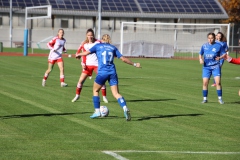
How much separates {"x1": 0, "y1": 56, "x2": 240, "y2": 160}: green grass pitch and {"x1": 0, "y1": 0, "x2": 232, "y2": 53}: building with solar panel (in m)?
49.2

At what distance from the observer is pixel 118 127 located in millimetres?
12406

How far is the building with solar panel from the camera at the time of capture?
228 ft

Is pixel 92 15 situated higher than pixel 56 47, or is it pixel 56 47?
pixel 92 15

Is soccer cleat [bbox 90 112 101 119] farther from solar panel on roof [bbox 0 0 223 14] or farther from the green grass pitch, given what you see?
solar panel on roof [bbox 0 0 223 14]

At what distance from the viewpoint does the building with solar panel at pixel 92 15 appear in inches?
2731

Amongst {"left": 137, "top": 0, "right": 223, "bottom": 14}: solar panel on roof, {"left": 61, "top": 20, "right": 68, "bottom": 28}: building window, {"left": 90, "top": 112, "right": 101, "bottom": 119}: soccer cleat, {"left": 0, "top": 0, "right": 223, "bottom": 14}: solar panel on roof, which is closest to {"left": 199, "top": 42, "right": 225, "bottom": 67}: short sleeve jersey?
{"left": 90, "top": 112, "right": 101, "bottom": 119}: soccer cleat

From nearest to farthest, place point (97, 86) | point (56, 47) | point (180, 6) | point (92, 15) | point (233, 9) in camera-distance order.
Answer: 1. point (97, 86)
2. point (56, 47)
3. point (92, 15)
4. point (180, 6)
5. point (233, 9)

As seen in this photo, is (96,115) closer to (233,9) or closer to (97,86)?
A: (97,86)

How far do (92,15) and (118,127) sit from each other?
191 ft

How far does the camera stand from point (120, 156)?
9406 mm

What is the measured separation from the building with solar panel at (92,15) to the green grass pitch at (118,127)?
1937 inches

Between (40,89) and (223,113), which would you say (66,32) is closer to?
(40,89)

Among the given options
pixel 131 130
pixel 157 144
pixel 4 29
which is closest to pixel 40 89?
pixel 131 130

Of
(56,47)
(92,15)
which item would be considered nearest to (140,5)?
(92,15)
